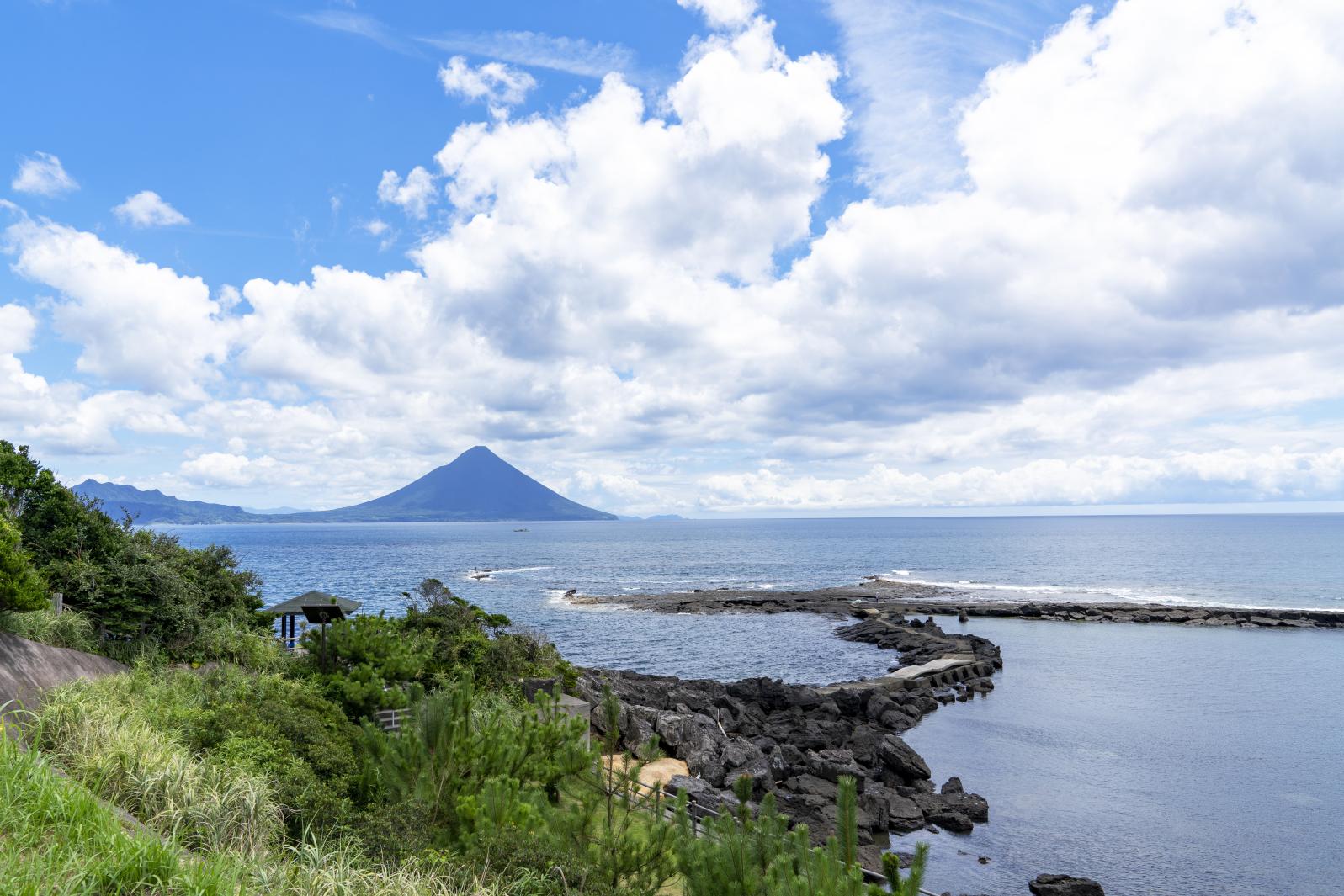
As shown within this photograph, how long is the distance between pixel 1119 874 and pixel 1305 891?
3.74 meters

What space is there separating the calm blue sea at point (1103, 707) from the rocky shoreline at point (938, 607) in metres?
3.05

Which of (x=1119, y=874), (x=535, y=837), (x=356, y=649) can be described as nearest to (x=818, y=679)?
(x=1119, y=874)

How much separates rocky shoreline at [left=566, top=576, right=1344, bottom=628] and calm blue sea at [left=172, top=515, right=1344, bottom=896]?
3.05m

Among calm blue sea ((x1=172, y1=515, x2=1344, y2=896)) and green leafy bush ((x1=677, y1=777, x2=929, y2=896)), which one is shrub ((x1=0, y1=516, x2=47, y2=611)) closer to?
green leafy bush ((x1=677, y1=777, x2=929, y2=896))

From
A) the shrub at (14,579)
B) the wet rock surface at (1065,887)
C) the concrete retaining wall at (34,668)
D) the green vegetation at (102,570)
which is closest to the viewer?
the concrete retaining wall at (34,668)

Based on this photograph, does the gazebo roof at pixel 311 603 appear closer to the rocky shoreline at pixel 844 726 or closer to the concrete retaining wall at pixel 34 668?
the concrete retaining wall at pixel 34 668

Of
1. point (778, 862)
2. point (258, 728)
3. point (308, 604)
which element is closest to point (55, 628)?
point (308, 604)

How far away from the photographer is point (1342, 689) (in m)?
35.6

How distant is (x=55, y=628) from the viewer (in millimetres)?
14133

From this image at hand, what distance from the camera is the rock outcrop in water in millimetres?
18969

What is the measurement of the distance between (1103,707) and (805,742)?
1542cm

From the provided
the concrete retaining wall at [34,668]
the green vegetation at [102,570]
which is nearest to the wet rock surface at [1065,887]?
the concrete retaining wall at [34,668]

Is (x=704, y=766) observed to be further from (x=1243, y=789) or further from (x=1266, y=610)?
(x=1266, y=610)

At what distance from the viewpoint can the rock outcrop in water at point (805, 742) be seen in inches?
747
